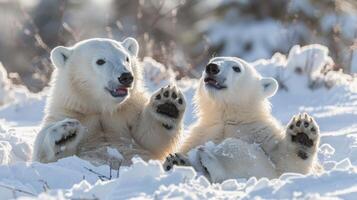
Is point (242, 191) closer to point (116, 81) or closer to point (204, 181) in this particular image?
point (204, 181)

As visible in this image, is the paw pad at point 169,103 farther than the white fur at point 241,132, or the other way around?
the paw pad at point 169,103

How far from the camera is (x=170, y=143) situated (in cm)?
698

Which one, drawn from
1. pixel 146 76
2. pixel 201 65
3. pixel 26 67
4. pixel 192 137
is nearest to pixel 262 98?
pixel 192 137

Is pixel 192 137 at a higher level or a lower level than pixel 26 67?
lower

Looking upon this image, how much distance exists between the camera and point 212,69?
23.0 ft

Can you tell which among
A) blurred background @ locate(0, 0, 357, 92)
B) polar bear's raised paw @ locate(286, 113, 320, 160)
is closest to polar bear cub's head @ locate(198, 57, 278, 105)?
polar bear's raised paw @ locate(286, 113, 320, 160)

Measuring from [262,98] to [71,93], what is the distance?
1.23 meters

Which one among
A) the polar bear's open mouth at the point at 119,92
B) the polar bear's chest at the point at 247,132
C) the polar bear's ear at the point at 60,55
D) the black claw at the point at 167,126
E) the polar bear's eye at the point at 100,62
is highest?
the polar bear's ear at the point at 60,55

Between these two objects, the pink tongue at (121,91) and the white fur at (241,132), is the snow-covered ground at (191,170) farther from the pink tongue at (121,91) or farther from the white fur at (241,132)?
the pink tongue at (121,91)

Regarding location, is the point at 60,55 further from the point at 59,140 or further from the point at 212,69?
the point at 212,69

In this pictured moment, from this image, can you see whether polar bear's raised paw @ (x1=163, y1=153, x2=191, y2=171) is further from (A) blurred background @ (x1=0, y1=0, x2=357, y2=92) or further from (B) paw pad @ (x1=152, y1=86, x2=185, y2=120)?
(A) blurred background @ (x1=0, y1=0, x2=357, y2=92)

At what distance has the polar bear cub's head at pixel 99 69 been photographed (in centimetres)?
695

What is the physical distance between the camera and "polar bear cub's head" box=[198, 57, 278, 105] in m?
7.05

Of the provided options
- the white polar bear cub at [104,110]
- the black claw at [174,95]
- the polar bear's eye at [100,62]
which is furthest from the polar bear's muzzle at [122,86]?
the black claw at [174,95]
